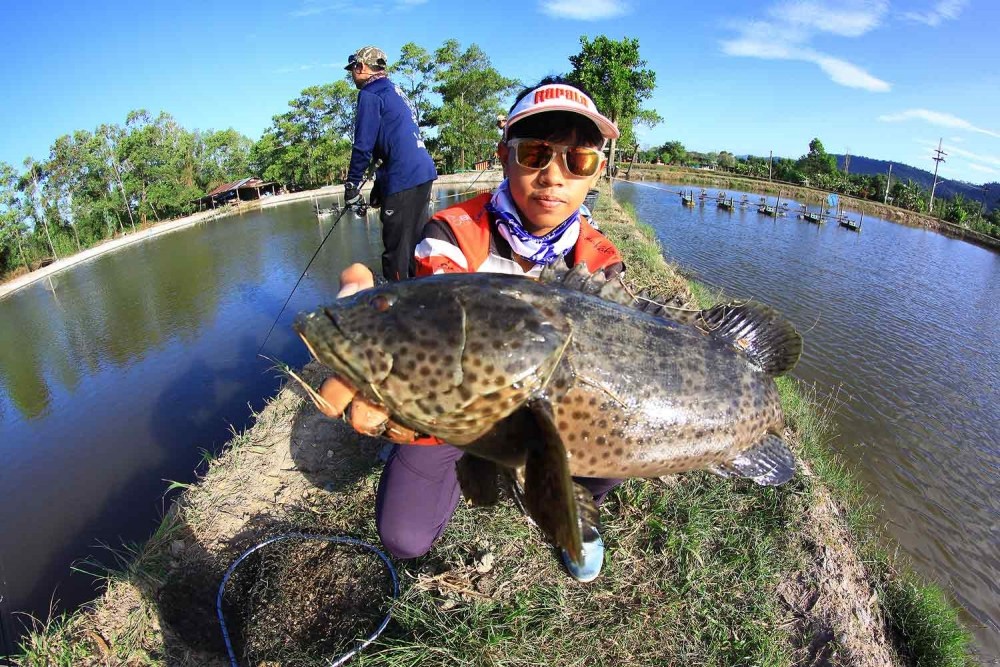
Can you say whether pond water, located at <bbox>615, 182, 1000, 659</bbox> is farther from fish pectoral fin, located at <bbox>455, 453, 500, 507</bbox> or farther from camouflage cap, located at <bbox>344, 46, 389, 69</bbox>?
camouflage cap, located at <bbox>344, 46, 389, 69</bbox>

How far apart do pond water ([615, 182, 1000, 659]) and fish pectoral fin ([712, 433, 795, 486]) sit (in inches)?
192

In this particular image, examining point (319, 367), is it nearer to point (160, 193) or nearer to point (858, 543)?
point (858, 543)

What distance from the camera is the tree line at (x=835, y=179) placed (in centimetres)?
3488

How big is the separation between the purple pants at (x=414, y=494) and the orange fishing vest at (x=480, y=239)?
115cm

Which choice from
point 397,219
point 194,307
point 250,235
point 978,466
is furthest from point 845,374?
point 250,235

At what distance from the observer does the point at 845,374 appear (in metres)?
9.62

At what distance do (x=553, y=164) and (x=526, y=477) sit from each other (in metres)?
1.63

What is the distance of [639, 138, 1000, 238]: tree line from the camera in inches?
1373

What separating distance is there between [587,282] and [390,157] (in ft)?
13.9

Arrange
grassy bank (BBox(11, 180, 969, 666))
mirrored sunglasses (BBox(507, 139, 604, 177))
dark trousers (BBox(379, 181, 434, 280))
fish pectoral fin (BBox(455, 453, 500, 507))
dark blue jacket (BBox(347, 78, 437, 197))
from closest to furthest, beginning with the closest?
fish pectoral fin (BBox(455, 453, 500, 507)), mirrored sunglasses (BBox(507, 139, 604, 177)), grassy bank (BBox(11, 180, 969, 666)), dark blue jacket (BBox(347, 78, 437, 197)), dark trousers (BBox(379, 181, 434, 280))

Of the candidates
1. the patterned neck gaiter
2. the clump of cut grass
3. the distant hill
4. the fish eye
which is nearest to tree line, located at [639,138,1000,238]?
the patterned neck gaiter

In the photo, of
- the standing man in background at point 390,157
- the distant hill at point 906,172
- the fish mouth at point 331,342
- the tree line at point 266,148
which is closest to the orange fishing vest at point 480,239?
the fish mouth at point 331,342

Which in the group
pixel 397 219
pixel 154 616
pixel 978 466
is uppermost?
pixel 397 219

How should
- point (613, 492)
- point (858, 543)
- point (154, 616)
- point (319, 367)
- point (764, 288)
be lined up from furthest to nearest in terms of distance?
point (764, 288) → point (319, 367) → point (858, 543) → point (613, 492) → point (154, 616)
